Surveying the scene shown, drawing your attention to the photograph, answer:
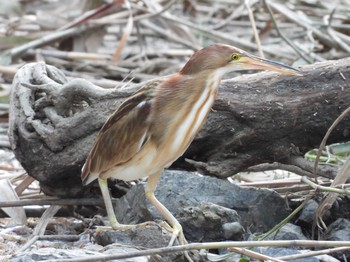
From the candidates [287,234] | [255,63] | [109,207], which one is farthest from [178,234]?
[255,63]

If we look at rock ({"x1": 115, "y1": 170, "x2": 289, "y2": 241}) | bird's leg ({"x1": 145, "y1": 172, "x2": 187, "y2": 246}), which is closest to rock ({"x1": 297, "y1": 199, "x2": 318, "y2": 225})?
rock ({"x1": 115, "y1": 170, "x2": 289, "y2": 241})

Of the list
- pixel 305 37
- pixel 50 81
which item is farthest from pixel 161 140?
pixel 305 37

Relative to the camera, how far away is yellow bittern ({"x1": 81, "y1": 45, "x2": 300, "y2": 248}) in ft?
11.7

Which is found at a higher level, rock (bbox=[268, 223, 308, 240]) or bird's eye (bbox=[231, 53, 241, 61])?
bird's eye (bbox=[231, 53, 241, 61])

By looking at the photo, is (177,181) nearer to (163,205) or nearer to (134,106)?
(163,205)

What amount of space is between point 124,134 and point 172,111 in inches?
9.8

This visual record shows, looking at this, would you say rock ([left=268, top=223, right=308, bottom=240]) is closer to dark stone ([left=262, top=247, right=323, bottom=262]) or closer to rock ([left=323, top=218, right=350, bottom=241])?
rock ([left=323, top=218, right=350, bottom=241])

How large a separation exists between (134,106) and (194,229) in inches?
22.1

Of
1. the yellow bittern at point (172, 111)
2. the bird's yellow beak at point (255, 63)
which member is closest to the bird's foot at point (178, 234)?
the yellow bittern at point (172, 111)

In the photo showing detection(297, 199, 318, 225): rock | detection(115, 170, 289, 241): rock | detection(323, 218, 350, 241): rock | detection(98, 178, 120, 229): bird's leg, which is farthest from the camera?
detection(297, 199, 318, 225): rock

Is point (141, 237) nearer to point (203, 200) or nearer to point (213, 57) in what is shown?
point (203, 200)

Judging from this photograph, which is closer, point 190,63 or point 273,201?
point 190,63

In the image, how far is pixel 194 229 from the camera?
3947 millimetres

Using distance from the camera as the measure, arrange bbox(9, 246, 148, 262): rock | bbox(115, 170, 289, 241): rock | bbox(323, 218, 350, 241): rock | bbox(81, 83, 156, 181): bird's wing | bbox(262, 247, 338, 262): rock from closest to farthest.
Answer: bbox(9, 246, 148, 262): rock
bbox(81, 83, 156, 181): bird's wing
bbox(262, 247, 338, 262): rock
bbox(323, 218, 350, 241): rock
bbox(115, 170, 289, 241): rock
